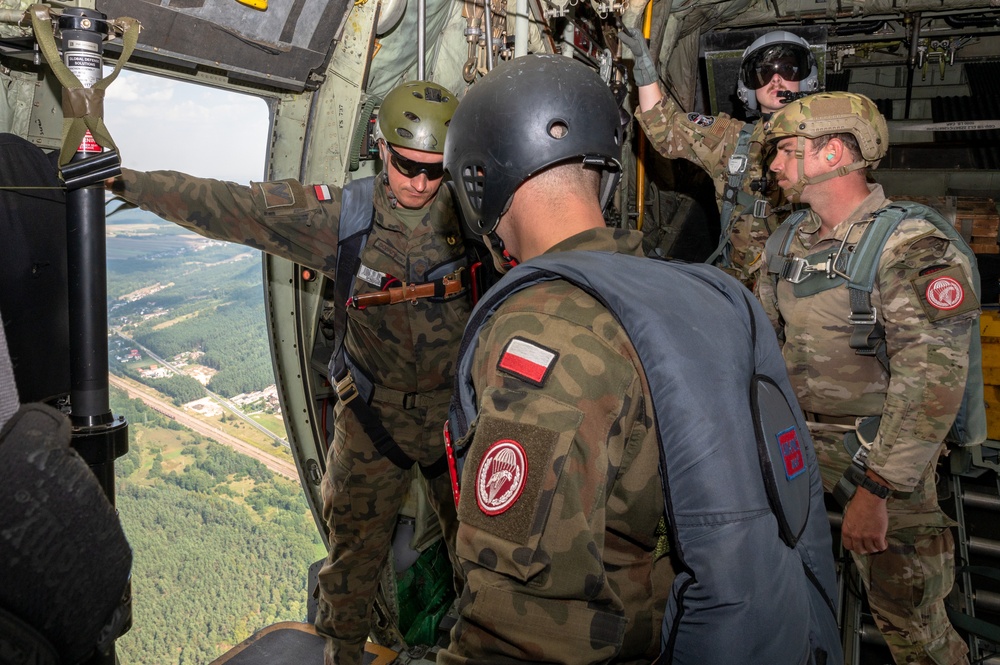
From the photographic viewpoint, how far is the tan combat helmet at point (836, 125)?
8.40 ft

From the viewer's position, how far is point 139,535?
270cm

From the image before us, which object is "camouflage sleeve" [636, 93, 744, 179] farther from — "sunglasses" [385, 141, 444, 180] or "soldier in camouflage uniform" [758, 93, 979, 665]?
"sunglasses" [385, 141, 444, 180]

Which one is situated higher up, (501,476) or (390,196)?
(390,196)

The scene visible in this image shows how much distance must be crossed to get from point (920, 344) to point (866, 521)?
632mm

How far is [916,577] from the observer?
254 centimetres

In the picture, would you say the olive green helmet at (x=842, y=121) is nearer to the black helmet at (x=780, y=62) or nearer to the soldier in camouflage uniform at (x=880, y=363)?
the soldier in camouflage uniform at (x=880, y=363)

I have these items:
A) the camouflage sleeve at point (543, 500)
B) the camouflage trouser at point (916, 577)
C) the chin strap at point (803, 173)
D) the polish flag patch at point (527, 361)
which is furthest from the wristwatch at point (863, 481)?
the polish flag patch at point (527, 361)

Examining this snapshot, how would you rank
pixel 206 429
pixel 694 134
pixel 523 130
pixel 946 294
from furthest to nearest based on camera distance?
pixel 694 134, pixel 206 429, pixel 946 294, pixel 523 130

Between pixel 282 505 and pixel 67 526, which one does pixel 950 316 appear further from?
pixel 282 505

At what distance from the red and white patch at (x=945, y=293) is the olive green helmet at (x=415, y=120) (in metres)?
1.66

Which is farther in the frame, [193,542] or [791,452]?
[193,542]

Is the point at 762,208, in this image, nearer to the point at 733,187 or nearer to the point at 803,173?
the point at 733,187

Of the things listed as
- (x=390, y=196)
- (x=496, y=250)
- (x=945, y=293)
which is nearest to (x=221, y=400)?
(x=390, y=196)

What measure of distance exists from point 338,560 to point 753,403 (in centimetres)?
208
